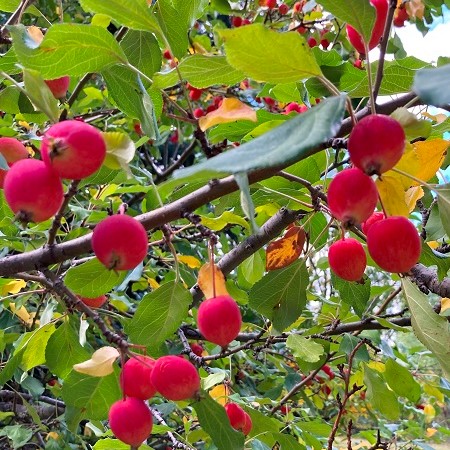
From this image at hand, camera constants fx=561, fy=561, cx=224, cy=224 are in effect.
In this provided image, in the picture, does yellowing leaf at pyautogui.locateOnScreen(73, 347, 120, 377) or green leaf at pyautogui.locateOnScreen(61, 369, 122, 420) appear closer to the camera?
yellowing leaf at pyautogui.locateOnScreen(73, 347, 120, 377)

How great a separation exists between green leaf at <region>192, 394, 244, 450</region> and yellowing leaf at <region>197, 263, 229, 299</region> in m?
0.17

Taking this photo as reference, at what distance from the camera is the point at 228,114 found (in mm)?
726

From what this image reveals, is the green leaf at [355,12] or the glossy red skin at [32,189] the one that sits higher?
the green leaf at [355,12]

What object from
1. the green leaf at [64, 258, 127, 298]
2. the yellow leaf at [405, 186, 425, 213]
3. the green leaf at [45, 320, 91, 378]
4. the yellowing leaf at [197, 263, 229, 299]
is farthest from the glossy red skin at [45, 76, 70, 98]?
the yellow leaf at [405, 186, 425, 213]

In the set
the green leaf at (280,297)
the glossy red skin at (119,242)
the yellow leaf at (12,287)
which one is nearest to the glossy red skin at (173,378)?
the glossy red skin at (119,242)

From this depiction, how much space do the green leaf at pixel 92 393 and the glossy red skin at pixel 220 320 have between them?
0.42 m

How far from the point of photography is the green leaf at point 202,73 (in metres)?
0.85

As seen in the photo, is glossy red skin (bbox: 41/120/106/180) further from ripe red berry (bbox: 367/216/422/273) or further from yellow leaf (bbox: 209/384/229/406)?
yellow leaf (bbox: 209/384/229/406)

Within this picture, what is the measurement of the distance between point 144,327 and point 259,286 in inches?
9.8

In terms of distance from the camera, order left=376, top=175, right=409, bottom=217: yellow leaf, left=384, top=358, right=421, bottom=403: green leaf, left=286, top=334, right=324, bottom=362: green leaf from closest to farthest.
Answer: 1. left=376, top=175, right=409, bottom=217: yellow leaf
2. left=286, top=334, right=324, bottom=362: green leaf
3. left=384, top=358, right=421, bottom=403: green leaf

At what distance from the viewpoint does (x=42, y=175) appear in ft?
2.12

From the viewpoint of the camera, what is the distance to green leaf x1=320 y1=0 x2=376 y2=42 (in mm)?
706

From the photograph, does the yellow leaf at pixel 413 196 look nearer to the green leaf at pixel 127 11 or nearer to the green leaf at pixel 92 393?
the green leaf at pixel 127 11

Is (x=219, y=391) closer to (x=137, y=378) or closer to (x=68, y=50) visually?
(x=137, y=378)
